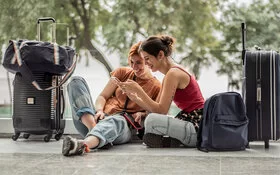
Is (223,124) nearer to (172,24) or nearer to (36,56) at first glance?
(36,56)

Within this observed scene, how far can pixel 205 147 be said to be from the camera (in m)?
2.68

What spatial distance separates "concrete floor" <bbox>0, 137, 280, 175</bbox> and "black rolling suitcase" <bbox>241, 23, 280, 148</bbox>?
0.11m

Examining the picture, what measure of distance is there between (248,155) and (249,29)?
4.83ft

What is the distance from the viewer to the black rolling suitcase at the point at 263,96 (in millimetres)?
2807

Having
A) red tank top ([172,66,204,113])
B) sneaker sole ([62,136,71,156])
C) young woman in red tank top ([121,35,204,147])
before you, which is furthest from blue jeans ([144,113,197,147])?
sneaker sole ([62,136,71,156])

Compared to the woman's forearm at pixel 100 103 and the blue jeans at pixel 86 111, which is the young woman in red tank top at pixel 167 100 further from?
the woman's forearm at pixel 100 103

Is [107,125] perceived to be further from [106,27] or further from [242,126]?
[106,27]

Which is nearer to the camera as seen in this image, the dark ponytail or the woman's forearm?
the dark ponytail

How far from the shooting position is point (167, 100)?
2.74 metres

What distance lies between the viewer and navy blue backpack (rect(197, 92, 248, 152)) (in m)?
2.66

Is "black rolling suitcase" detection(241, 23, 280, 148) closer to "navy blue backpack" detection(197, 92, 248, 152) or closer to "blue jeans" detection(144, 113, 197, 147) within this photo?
"navy blue backpack" detection(197, 92, 248, 152)

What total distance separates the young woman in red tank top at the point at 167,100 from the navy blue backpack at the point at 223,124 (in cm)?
13

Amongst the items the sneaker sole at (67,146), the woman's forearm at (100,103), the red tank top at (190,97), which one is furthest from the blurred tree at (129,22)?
the sneaker sole at (67,146)

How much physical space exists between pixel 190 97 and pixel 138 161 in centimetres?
71
